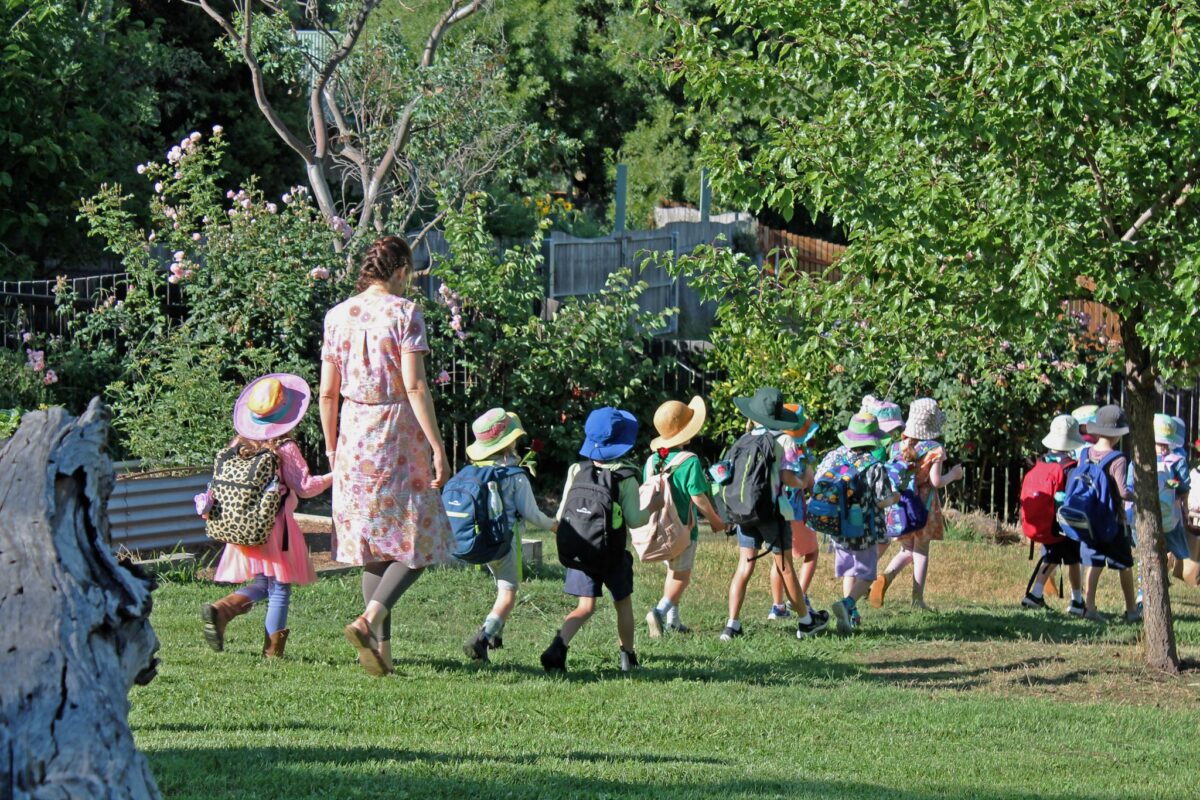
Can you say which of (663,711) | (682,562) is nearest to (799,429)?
(682,562)

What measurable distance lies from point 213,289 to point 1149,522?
8073mm

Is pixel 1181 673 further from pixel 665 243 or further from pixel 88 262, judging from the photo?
pixel 665 243

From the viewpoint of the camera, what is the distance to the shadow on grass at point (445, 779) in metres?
5.11

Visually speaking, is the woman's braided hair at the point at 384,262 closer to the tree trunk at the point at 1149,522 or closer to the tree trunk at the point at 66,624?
the tree trunk at the point at 66,624

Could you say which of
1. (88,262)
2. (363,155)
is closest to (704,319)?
(363,155)

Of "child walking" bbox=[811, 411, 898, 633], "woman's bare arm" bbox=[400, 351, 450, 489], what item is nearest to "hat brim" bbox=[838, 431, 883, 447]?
"child walking" bbox=[811, 411, 898, 633]

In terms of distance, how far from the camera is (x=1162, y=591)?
27.9 feet

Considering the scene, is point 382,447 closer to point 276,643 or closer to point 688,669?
point 276,643

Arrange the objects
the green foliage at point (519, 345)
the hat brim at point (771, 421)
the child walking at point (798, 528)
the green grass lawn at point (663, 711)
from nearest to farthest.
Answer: the green grass lawn at point (663, 711), the hat brim at point (771, 421), the child walking at point (798, 528), the green foliage at point (519, 345)

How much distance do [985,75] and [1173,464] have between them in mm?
4787

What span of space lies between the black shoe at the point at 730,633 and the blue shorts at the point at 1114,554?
2833 mm

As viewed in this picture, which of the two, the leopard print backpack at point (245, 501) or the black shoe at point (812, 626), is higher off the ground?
the leopard print backpack at point (245, 501)

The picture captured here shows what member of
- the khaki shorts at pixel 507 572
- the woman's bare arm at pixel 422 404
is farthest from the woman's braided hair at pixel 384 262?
the khaki shorts at pixel 507 572

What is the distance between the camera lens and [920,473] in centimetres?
1037
